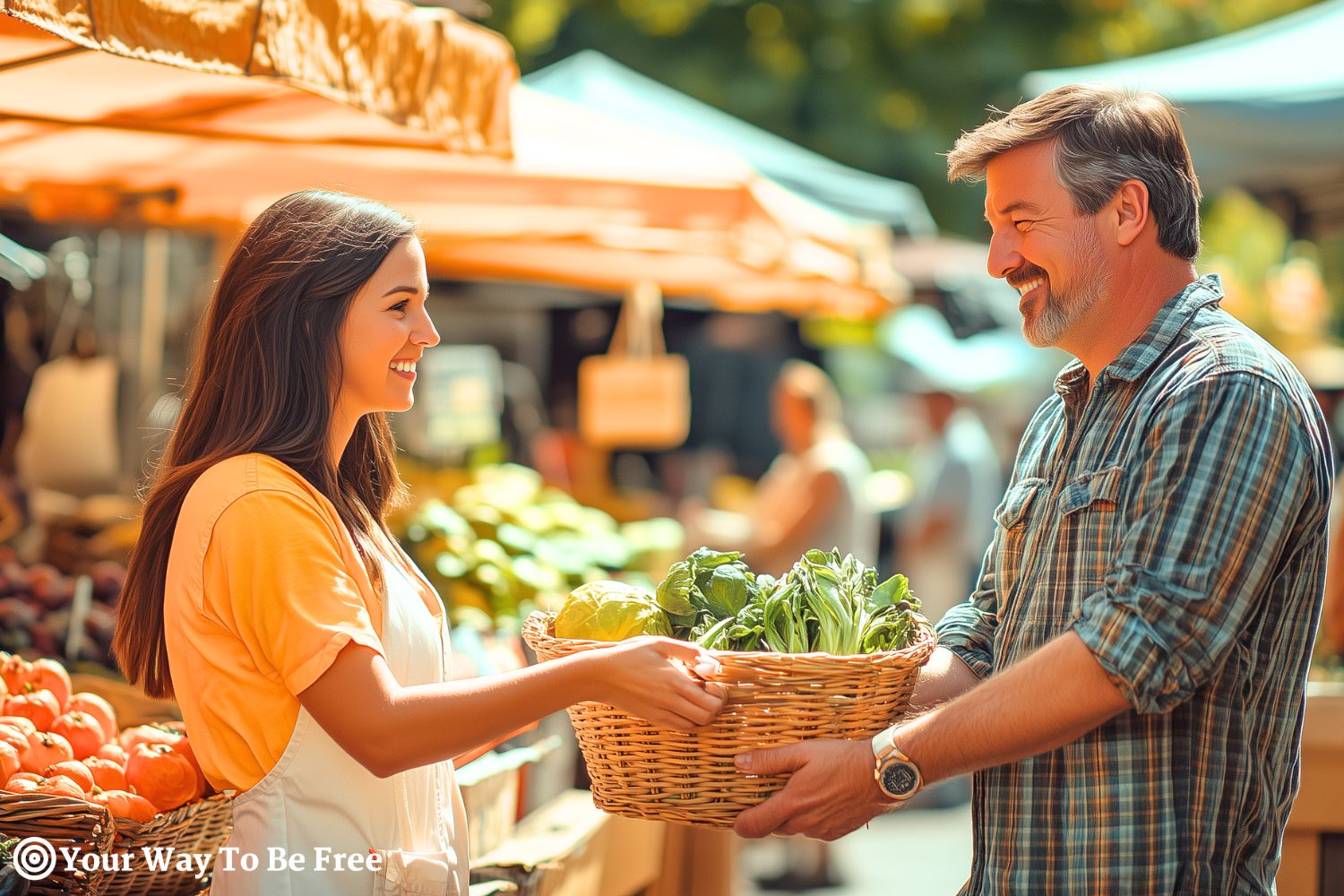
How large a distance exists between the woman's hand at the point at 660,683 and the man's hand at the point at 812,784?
0.48 ft

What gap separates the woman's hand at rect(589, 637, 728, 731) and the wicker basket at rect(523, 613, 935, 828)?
0.13ft

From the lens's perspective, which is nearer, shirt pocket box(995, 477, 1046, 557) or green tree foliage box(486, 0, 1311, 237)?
shirt pocket box(995, 477, 1046, 557)

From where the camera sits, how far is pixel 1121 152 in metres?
2.26

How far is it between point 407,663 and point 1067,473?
118 centimetres

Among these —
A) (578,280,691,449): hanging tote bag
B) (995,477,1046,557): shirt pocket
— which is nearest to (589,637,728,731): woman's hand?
(995,477,1046,557): shirt pocket

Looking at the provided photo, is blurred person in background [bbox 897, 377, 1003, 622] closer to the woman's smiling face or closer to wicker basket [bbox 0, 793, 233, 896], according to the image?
wicker basket [bbox 0, 793, 233, 896]

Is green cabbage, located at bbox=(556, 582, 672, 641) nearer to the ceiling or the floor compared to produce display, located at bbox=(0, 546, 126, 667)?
nearer to the ceiling

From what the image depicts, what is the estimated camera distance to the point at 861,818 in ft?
7.40

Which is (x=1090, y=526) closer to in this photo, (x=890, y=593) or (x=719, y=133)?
(x=890, y=593)

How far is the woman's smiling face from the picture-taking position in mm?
2244

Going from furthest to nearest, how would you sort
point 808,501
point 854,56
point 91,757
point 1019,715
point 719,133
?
1. point 854,56
2. point 808,501
3. point 719,133
4. point 91,757
5. point 1019,715

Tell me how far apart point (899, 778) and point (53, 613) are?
3220 mm

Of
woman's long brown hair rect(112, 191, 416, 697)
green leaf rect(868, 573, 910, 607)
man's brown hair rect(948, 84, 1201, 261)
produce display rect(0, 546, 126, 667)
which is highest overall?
man's brown hair rect(948, 84, 1201, 261)

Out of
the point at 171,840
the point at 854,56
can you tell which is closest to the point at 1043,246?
the point at 171,840
